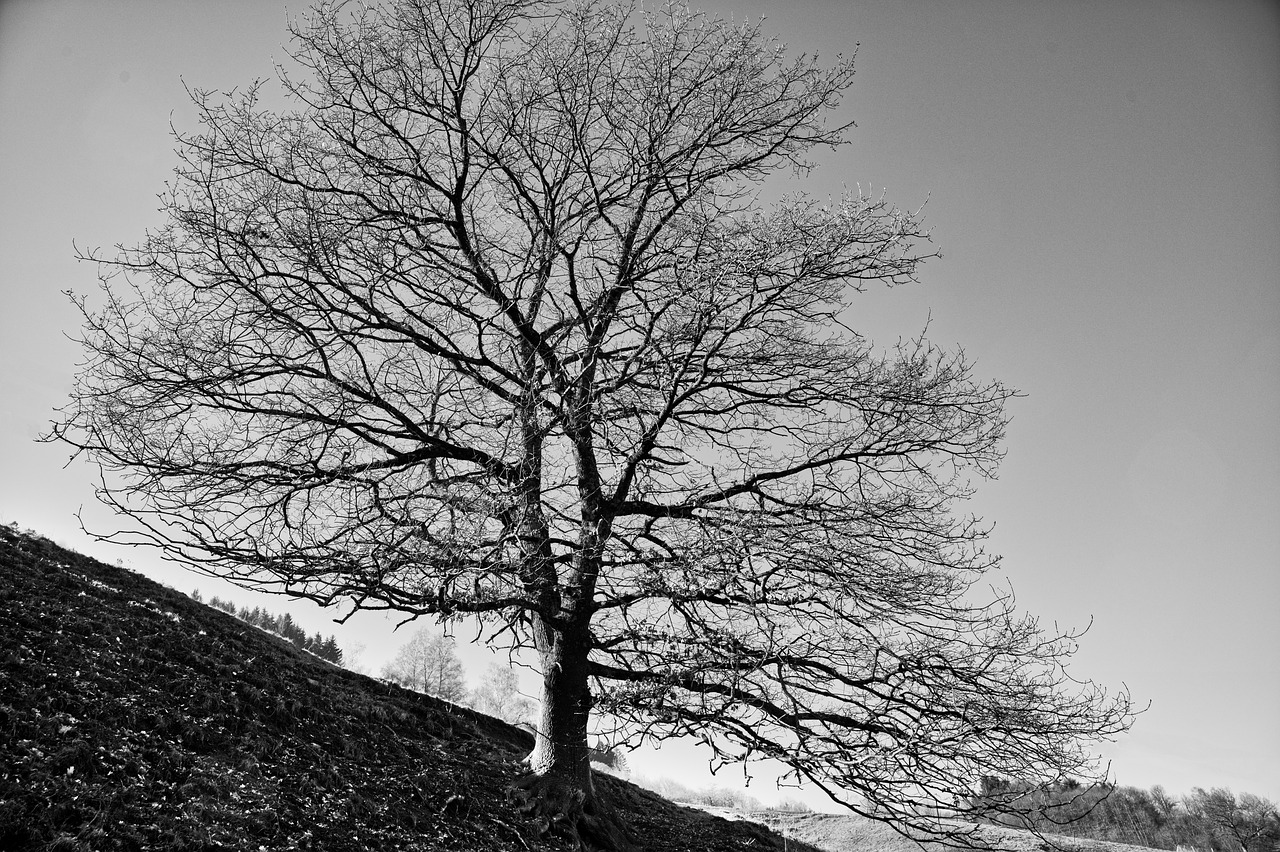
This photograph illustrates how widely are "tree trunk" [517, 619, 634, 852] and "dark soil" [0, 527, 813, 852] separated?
1.22ft

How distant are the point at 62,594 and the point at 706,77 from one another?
27.8ft

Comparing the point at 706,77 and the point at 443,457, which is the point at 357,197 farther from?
the point at 706,77

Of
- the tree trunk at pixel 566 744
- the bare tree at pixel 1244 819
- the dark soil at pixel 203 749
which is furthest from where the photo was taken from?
the bare tree at pixel 1244 819

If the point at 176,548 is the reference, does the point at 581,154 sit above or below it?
above

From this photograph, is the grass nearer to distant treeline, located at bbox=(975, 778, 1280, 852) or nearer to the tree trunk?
the tree trunk

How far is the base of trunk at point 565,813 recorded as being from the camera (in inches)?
237

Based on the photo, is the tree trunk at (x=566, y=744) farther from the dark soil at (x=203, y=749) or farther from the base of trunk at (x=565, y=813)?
the dark soil at (x=203, y=749)

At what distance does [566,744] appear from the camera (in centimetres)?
643

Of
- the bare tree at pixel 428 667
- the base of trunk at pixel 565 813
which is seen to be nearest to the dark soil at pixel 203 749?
the base of trunk at pixel 565 813

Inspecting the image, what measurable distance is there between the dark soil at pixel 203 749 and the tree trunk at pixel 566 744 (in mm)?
371

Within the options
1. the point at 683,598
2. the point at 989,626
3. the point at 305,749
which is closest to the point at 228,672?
the point at 305,749

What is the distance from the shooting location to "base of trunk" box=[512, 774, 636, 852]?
237 inches

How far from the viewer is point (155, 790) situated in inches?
167

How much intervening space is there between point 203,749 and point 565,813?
3.06 metres
